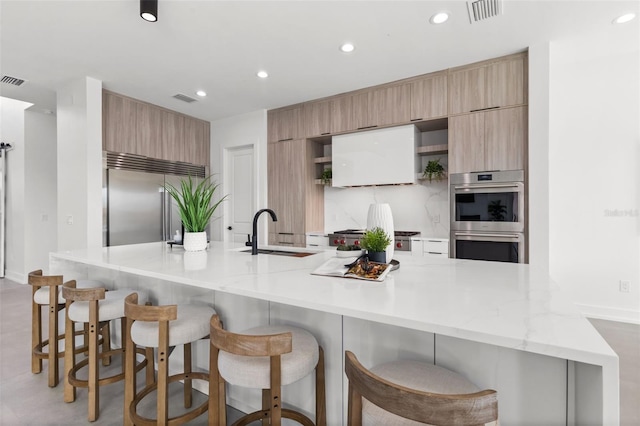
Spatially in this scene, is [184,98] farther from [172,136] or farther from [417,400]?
[417,400]

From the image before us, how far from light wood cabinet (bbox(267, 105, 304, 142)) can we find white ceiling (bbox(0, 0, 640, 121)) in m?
0.62

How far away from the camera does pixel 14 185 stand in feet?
17.2

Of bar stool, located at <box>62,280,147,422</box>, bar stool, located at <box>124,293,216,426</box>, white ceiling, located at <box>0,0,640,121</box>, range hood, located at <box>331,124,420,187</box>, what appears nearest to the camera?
bar stool, located at <box>124,293,216,426</box>

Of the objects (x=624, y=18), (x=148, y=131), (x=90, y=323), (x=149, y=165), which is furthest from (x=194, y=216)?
(x=624, y=18)

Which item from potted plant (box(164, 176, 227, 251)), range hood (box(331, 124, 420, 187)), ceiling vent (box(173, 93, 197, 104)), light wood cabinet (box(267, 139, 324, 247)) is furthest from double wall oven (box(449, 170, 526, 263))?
ceiling vent (box(173, 93, 197, 104))

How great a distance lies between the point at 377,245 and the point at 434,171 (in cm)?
239

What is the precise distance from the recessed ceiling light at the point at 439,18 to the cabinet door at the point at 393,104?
109 cm

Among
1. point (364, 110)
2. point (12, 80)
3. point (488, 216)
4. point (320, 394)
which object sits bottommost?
point (320, 394)

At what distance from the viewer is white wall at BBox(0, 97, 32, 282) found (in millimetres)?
5047

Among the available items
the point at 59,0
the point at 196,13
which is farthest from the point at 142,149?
the point at 196,13

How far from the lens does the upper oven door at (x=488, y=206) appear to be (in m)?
3.03

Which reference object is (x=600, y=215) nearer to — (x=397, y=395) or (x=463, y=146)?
(x=463, y=146)

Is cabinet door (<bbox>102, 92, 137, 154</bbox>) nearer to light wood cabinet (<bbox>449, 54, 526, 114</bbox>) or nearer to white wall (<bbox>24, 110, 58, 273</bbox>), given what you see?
white wall (<bbox>24, 110, 58, 273</bbox>)

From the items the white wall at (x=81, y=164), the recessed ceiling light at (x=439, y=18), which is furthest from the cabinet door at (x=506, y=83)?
the white wall at (x=81, y=164)
